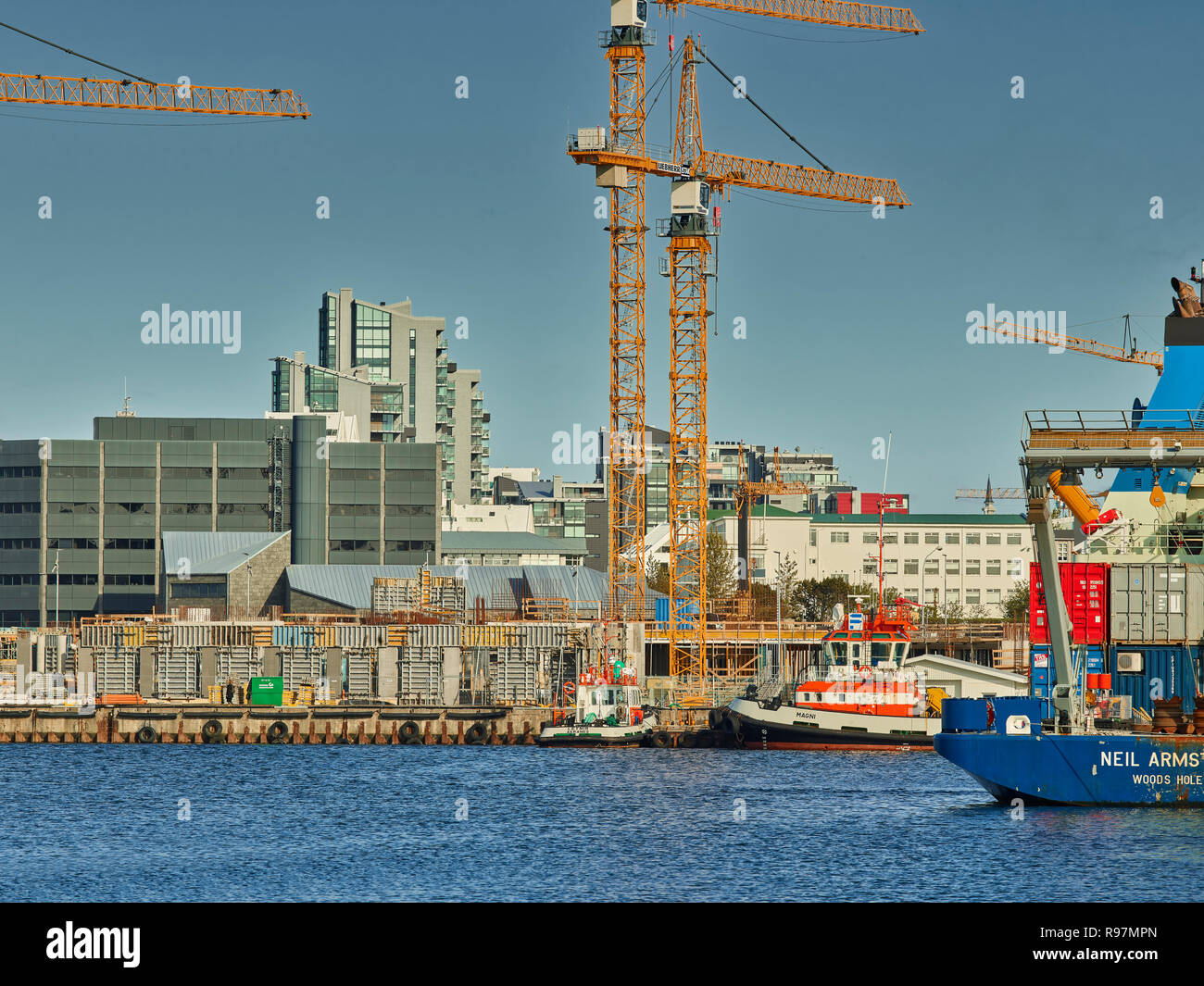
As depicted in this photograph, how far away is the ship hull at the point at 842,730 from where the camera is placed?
89812mm

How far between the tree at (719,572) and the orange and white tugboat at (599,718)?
7742cm

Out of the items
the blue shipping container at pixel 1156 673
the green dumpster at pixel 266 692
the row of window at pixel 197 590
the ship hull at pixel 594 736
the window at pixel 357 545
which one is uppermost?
the window at pixel 357 545

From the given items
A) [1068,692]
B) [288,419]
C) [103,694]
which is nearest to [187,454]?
[288,419]

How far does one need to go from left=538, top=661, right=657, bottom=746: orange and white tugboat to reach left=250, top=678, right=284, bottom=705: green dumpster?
65.1 feet

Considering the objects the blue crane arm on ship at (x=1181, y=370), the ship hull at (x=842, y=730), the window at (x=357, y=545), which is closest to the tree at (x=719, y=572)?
the window at (x=357, y=545)

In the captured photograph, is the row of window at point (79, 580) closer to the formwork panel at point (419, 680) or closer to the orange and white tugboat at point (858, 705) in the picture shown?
the formwork panel at point (419, 680)

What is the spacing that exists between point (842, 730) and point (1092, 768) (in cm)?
3604

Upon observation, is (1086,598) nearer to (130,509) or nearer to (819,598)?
(819,598)

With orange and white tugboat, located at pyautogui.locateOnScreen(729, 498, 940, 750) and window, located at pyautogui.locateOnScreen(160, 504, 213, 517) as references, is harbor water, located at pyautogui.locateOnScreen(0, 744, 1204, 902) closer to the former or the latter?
orange and white tugboat, located at pyautogui.locateOnScreen(729, 498, 940, 750)

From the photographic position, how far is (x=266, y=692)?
4060 inches

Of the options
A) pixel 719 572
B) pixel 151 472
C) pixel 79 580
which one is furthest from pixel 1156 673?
pixel 79 580

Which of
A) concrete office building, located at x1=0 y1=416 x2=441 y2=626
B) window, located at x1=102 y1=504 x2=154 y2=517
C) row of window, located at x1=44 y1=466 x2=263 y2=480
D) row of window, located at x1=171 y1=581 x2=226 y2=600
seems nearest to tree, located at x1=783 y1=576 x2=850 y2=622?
concrete office building, located at x1=0 y1=416 x2=441 y2=626

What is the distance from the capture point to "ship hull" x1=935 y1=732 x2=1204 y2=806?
53.8 metres
